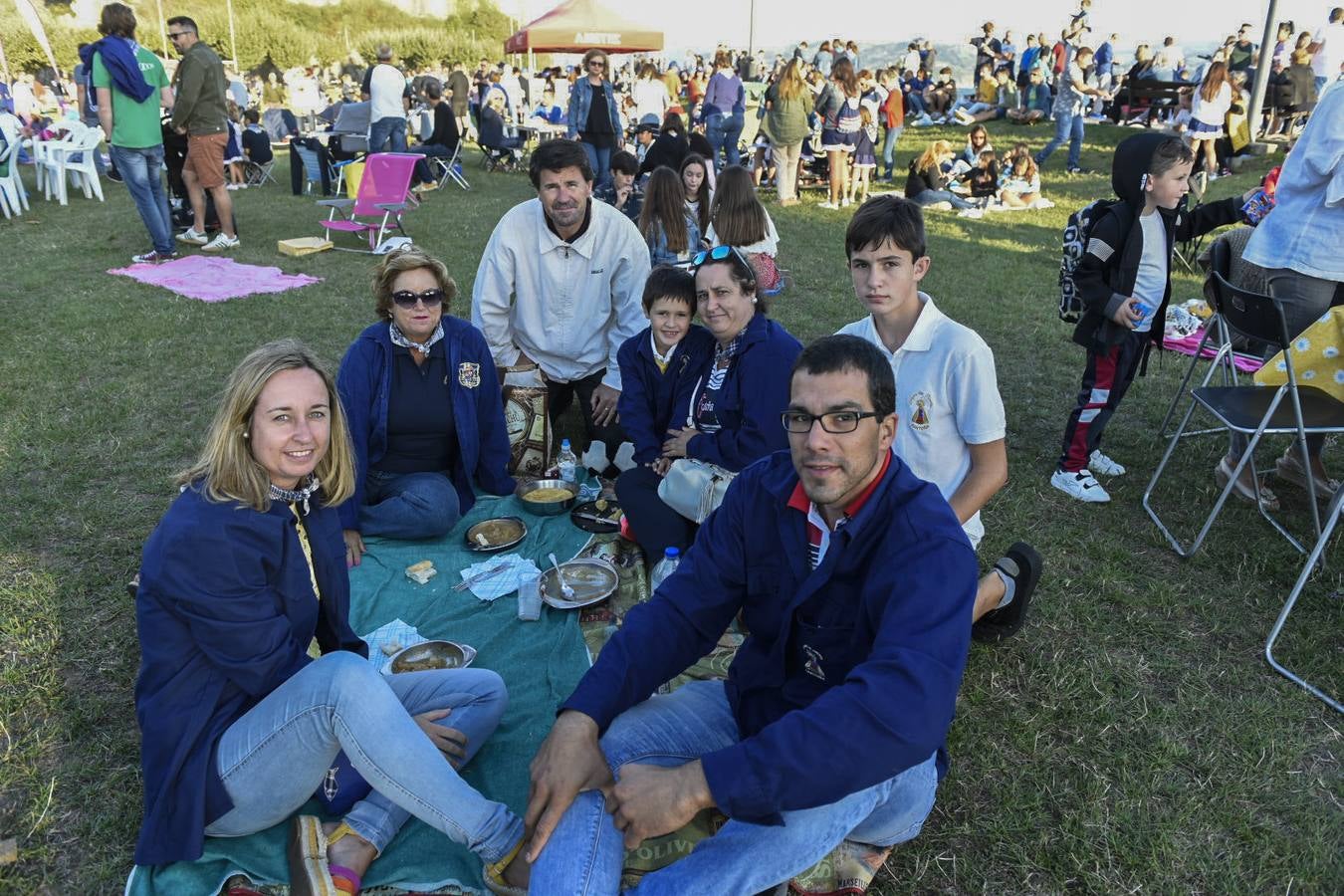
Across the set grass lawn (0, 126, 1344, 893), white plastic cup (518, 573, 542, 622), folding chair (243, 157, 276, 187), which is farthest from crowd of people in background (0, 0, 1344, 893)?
folding chair (243, 157, 276, 187)

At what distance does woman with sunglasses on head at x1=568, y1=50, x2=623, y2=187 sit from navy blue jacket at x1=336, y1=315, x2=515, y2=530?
30.3 feet

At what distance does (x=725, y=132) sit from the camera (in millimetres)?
15430

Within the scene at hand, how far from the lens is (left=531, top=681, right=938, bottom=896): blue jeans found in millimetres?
1997

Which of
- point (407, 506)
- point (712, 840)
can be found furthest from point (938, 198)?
point (712, 840)

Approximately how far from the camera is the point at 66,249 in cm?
996

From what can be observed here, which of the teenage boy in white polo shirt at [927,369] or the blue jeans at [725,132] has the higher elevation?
the blue jeans at [725,132]

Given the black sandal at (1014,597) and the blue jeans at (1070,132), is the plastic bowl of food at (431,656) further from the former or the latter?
the blue jeans at (1070,132)

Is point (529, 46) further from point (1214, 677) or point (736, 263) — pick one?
point (1214, 677)

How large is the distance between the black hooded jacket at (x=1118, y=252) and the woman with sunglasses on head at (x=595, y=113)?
9503 millimetres

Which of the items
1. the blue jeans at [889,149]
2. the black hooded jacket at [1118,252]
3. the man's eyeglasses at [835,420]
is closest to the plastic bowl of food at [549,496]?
the man's eyeglasses at [835,420]

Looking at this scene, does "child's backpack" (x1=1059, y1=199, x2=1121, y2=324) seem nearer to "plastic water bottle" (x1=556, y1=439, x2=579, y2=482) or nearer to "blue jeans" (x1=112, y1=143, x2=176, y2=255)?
"plastic water bottle" (x1=556, y1=439, x2=579, y2=482)

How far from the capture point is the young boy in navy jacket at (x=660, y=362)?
429 centimetres

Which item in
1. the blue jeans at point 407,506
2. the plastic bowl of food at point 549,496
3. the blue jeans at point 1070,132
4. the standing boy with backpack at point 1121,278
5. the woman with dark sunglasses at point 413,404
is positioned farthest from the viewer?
the blue jeans at point 1070,132

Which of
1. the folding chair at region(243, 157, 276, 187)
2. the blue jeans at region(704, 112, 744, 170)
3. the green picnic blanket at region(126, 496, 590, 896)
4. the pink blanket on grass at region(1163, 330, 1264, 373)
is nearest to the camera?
the green picnic blanket at region(126, 496, 590, 896)
